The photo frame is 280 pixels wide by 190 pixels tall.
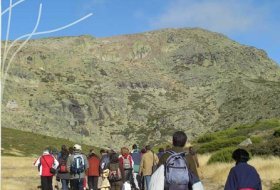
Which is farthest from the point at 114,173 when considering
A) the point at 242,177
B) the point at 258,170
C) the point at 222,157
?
the point at 222,157

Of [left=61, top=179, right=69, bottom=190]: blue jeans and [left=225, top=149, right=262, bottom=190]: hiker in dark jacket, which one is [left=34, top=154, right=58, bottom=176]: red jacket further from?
[left=225, top=149, right=262, bottom=190]: hiker in dark jacket

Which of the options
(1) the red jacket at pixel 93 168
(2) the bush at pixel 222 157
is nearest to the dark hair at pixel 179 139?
(1) the red jacket at pixel 93 168

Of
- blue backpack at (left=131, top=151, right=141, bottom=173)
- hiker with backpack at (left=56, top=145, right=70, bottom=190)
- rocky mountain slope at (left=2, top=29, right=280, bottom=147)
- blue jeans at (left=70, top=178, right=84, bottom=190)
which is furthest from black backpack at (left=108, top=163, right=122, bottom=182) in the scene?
rocky mountain slope at (left=2, top=29, right=280, bottom=147)

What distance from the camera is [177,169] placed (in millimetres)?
6957

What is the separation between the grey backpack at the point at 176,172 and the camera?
688 cm

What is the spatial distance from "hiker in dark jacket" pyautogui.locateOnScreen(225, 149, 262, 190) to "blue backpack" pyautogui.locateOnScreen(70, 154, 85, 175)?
804cm

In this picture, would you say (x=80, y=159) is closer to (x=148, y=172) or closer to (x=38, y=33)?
(x=148, y=172)

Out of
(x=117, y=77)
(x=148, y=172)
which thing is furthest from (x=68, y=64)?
(x=148, y=172)

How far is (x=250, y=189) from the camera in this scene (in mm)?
8195

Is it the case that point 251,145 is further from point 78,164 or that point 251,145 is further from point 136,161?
point 78,164

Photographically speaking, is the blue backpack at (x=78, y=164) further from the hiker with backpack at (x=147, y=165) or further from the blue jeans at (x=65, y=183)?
the hiker with backpack at (x=147, y=165)

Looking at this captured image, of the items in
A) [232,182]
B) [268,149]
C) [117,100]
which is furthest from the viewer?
[117,100]

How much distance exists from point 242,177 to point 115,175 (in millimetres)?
7861

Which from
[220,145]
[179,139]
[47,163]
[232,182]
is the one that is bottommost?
[232,182]
